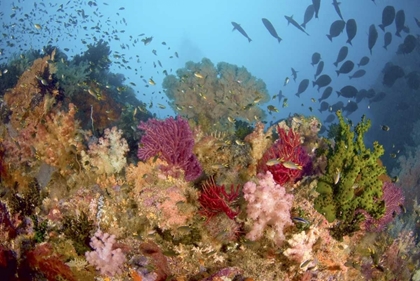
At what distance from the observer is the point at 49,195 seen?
231 inches

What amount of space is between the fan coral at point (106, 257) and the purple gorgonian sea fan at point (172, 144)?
70.7 inches

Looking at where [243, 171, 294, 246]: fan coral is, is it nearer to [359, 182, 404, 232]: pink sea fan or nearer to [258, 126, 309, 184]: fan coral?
[258, 126, 309, 184]: fan coral

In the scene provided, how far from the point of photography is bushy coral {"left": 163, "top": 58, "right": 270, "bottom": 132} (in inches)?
460

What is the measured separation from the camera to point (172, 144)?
19.0 feet

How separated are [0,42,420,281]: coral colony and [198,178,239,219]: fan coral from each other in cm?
2

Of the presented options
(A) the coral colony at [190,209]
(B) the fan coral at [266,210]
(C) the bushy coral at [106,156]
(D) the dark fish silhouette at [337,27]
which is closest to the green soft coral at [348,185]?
(A) the coral colony at [190,209]

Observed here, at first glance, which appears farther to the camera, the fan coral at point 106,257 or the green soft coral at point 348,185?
the green soft coral at point 348,185

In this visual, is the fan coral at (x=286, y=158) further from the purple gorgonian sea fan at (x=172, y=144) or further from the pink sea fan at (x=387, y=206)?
the pink sea fan at (x=387, y=206)

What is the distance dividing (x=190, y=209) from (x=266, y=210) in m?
1.33

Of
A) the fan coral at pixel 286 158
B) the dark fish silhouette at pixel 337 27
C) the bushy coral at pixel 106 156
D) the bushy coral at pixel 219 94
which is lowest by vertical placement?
the fan coral at pixel 286 158

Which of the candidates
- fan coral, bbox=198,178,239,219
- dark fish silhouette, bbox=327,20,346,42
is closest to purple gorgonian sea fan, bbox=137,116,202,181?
fan coral, bbox=198,178,239,219

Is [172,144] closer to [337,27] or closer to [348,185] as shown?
[348,185]

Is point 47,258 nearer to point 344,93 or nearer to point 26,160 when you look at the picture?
point 26,160

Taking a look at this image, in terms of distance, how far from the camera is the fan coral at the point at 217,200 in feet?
16.4
